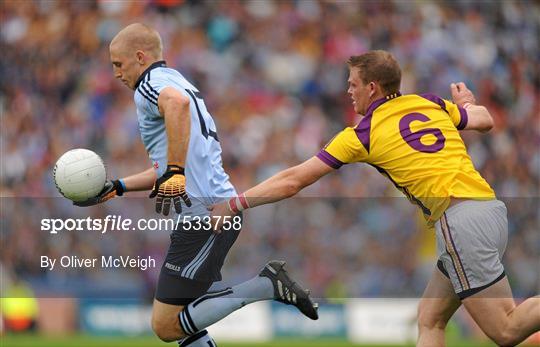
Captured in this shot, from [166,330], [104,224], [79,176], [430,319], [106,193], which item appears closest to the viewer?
[430,319]

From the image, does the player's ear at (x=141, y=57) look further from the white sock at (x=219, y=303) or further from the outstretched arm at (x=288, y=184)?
the white sock at (x=219, y=303)

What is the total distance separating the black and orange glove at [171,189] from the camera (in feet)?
22.1

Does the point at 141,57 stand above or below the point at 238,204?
above

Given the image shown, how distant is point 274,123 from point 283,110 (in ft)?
1.21

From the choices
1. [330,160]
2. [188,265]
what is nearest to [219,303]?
[188,265]

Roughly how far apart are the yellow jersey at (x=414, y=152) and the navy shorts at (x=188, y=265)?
1077mm

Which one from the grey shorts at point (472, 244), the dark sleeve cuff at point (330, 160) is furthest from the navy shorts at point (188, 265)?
the grey shorts at point (472, 244)

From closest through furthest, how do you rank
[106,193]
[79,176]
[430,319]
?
[430,319], [79,176], [106,193]

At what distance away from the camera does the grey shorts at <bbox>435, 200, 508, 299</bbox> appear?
655cm

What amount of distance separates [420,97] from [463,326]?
7881mm

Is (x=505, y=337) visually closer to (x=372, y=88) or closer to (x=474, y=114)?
(x=474, y=114)

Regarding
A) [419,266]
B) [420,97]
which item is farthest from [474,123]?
[419,266]

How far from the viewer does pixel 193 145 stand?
717cm

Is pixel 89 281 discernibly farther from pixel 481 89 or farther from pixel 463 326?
pixel 481 89
